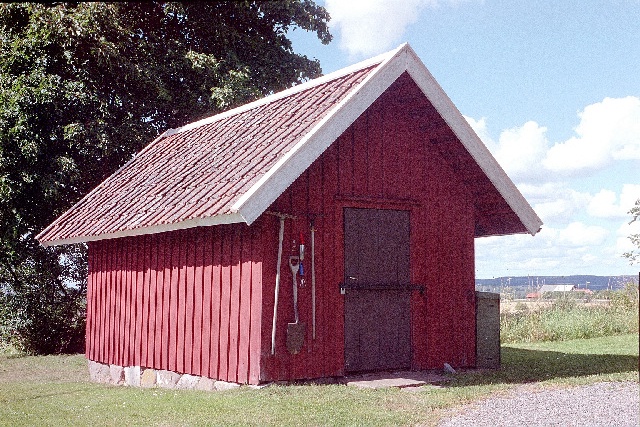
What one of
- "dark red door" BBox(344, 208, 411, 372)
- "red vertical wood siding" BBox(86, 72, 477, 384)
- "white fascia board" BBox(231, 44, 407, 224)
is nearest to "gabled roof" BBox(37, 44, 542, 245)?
"white fascia board" BBox(231, 44, 407, 224)

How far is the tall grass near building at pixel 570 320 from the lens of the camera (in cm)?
1855

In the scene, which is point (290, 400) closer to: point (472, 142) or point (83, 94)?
point (472, 142)

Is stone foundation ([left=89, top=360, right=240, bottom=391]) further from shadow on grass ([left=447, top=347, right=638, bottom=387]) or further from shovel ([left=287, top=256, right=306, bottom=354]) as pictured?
shadow on grass ([left=447, top=347, right=638, bottom=387])

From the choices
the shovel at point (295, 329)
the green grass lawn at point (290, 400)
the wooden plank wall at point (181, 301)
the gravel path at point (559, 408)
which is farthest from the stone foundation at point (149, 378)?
the gravel path at point (559, 408)

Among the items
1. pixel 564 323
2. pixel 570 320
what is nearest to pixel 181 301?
pixel 564 323

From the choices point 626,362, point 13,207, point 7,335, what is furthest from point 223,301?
point 7,335

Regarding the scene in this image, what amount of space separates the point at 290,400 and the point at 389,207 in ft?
12.0

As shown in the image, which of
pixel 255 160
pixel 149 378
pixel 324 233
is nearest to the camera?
pixel 255 160

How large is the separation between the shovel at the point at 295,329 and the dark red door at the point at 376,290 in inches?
34.3

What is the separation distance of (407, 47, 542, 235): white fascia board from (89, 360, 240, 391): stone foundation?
4765mm

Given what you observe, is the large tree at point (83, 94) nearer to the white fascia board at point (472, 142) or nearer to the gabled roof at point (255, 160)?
the gabled roof at point (255, 160)

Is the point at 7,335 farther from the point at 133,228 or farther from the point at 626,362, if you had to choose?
the point at 626,362

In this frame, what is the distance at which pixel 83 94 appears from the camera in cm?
1781

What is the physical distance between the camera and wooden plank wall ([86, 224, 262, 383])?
31.9 feet
